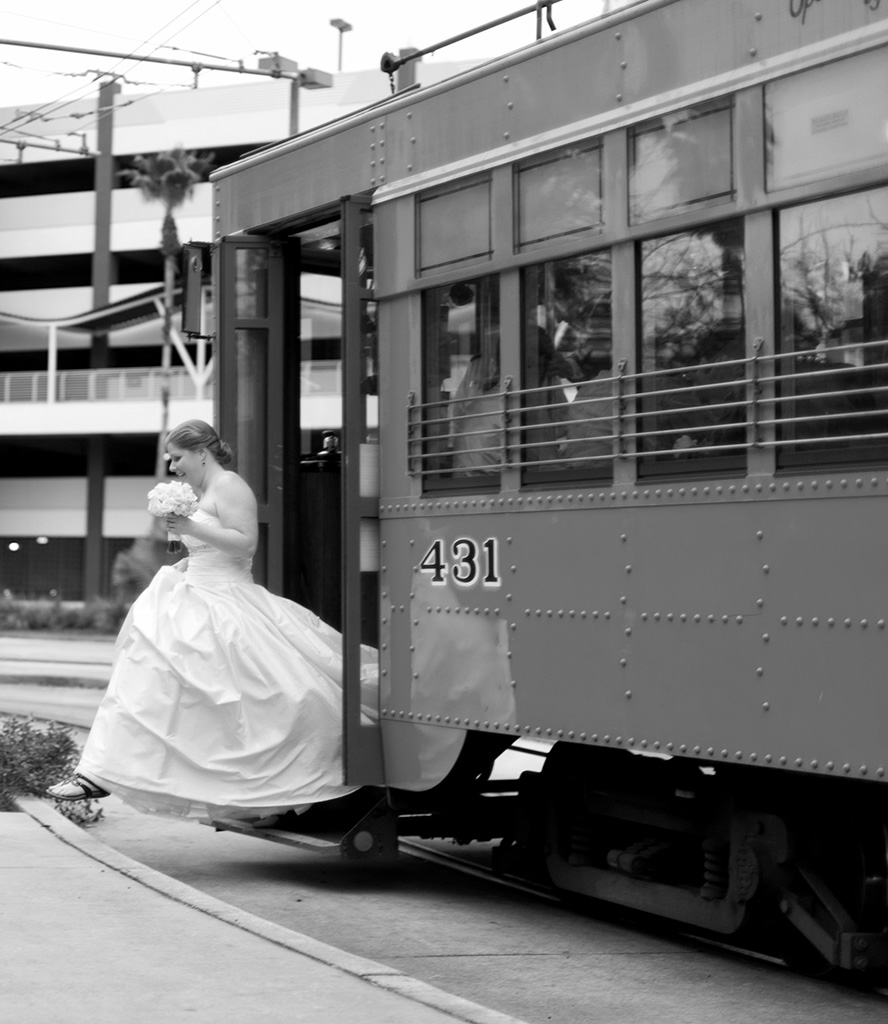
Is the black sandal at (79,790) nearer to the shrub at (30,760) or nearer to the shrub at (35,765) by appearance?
the shrub at (35,765)

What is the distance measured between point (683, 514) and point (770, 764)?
35.9 inches

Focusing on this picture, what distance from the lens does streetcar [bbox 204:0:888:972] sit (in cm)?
521

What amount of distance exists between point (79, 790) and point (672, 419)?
3.64 metres

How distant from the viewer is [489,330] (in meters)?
6.81

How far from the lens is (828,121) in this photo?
5.27m

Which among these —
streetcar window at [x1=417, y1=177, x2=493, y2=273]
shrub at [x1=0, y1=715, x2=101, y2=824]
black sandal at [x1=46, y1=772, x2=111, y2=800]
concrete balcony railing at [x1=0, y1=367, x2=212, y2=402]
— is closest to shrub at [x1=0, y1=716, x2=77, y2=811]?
shrub at [x1=0, y1=715, x2=101, y2=824]

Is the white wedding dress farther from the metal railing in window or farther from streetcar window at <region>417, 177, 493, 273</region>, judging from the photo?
streetcar window at <region>417, 177, 493, 273</region>

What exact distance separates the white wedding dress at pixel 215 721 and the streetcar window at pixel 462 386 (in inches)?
41.9

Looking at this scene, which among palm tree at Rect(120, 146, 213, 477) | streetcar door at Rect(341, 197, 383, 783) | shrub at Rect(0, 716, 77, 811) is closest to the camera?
streetcar door at Rect(341, 197, 383, 783)

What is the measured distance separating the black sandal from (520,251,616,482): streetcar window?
2.62 meters

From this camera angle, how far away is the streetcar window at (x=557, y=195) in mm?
6266

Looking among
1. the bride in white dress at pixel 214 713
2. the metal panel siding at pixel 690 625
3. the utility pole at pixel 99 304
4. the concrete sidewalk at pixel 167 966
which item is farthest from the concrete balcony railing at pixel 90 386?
the metal panel siding at pixel 690 625

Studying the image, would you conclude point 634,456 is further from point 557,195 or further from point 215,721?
point 215,721

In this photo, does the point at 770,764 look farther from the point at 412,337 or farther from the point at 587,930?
the point at 412,337
